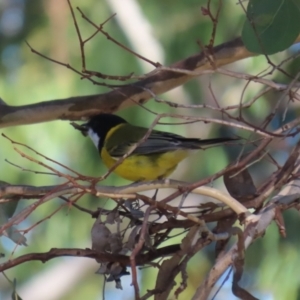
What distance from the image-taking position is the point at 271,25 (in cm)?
132

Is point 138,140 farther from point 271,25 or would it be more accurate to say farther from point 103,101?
point 271,25

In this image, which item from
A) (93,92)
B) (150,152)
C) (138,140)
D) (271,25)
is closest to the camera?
(271,25)

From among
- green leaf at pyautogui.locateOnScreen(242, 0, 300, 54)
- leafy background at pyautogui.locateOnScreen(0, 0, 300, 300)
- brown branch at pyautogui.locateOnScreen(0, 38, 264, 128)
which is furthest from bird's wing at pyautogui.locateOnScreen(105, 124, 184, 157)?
leafy background at pyautogui.locateOnScreen(0, 0, 300, 300)

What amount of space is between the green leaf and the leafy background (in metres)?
1.70

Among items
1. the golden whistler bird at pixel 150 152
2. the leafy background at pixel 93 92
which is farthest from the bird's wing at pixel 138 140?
the leafy background at pixel 93 92

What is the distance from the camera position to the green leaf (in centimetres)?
130

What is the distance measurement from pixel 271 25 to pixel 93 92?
2101 mm

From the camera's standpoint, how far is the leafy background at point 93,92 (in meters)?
3.28

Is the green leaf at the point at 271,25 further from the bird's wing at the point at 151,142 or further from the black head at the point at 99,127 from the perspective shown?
the black head at the point at 99,127

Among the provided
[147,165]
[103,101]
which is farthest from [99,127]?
[103,101]

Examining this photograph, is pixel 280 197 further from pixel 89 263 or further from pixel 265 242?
pixel 89 263

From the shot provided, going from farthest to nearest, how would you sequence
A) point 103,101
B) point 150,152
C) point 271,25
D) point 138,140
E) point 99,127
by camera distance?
1. point 99,127
2. point 138,140
3. point 150,152
4. point 103,101
5. point 271,25

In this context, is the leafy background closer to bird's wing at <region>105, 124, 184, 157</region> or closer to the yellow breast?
bird's wing at <region>105, 124, 184, 157</region>

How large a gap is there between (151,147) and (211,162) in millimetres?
1558
